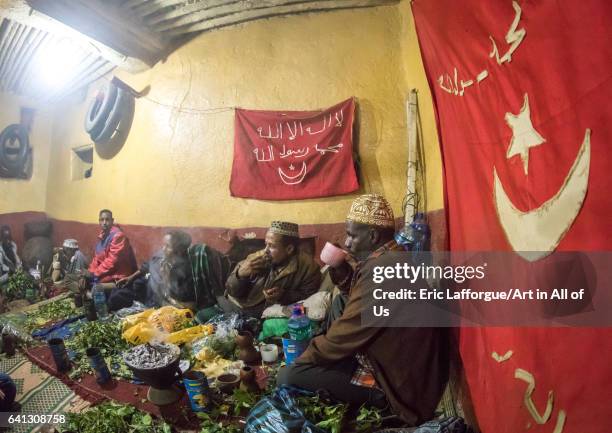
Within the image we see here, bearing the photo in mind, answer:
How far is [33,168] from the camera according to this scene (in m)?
4.92

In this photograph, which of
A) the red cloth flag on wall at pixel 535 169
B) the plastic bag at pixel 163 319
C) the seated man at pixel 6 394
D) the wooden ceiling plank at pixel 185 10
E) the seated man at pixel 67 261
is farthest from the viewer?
the seated man at pixel 67 261

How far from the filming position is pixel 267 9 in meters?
3.46

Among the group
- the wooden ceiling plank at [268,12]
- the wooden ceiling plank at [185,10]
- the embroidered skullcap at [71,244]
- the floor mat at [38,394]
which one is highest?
the wooden ceiling plank at [185,10]

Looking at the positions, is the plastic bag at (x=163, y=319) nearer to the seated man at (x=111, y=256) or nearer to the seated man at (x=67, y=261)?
the seated man at (x=111, y=256)

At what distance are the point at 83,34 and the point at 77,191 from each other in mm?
2578

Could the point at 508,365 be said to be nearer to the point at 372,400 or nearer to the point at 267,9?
the point at 372,400

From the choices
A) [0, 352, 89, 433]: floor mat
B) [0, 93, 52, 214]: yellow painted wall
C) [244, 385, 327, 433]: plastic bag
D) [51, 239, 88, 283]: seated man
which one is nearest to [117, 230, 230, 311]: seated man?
[0, 352, 89, 433]: floor mat

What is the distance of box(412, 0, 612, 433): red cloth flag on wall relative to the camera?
2.42 ft

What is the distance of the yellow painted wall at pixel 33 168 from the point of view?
432 cm

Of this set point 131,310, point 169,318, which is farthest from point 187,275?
point 131,310

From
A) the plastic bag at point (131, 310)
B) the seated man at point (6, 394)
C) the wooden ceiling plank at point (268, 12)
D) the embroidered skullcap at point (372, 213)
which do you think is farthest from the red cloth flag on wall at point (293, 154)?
the seated man at point (6, 394)

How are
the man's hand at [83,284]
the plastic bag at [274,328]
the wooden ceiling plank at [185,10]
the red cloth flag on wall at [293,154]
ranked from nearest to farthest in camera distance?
the plastic bag at [274,328] < the red cloth flag on wall at [293,154] < the wooden ceiling plank at [185,10] < the man's hand at [83,284]

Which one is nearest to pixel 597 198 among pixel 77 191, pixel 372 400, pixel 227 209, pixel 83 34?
pixel 372 400

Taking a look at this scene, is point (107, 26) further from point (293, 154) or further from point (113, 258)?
point (113, 258)
